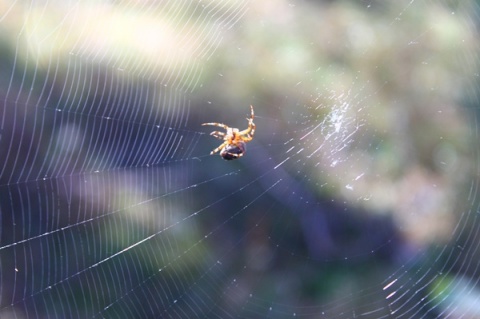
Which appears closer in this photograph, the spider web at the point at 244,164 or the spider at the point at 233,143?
the spider at the point at 233,143

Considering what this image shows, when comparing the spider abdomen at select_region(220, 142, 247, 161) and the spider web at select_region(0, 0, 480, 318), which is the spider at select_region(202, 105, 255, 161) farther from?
the spider web at select_region(0, 0, 480, 318)

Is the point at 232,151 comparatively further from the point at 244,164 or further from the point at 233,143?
the point at 244,164

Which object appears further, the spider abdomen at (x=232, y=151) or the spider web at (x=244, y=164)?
the spider web at (x=244, y=164)

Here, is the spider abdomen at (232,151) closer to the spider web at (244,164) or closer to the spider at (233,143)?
the spider at (233,143)

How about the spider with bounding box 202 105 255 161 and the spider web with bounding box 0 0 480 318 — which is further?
the spider web with bounding box 0 0 480 318

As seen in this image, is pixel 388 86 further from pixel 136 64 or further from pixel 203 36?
pixel 136 64

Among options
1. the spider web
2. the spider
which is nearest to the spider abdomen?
the spider

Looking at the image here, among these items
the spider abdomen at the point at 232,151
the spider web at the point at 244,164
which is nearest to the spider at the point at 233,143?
the spider abdomen at the point at 232,151

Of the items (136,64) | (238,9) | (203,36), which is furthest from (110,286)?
(238,9)
